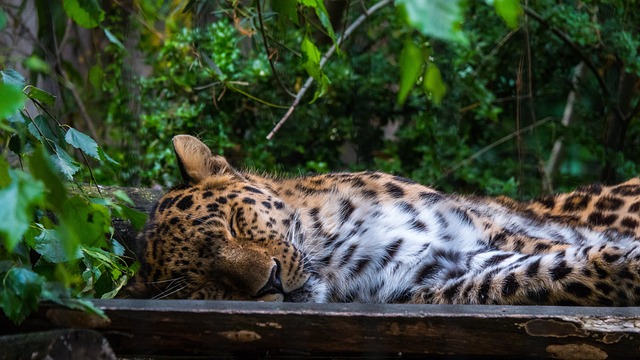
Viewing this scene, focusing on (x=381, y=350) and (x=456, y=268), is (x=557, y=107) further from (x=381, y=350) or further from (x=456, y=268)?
(x=381, y=350)

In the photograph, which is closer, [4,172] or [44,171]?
[44,171]

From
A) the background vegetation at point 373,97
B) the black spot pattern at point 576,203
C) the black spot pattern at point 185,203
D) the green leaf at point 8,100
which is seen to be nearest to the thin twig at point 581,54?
the background vegetation at point 373,97

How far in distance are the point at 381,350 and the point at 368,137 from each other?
5111 millimetres

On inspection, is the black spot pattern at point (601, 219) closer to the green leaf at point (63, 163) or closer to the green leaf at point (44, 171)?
the green leaf at point (63, 163)

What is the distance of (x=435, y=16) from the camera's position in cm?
130

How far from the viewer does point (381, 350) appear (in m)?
2.59

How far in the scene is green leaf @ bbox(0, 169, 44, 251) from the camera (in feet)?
5.42

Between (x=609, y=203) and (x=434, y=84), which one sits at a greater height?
(x=434, y=84)

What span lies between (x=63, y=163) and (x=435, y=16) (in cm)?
217

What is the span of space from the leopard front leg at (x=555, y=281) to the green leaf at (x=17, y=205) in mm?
2155

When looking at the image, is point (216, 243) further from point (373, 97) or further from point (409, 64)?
point (373, 97)

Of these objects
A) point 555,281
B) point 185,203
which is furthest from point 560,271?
point 185,203

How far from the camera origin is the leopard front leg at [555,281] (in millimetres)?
3287

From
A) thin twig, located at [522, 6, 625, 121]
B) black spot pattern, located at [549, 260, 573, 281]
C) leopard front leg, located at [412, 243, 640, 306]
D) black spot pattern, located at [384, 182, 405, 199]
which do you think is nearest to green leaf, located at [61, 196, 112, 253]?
leopard front leg, located at [412, 243, 640, 306]
